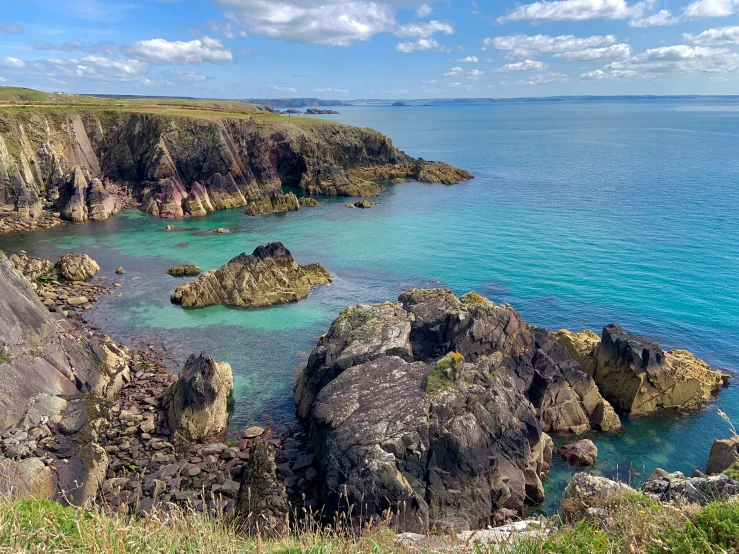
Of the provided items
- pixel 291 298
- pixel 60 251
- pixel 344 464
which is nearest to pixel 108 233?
pixel 60 251

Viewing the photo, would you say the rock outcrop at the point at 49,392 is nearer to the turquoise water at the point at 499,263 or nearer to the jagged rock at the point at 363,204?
the turquoise water at the point at 499,263

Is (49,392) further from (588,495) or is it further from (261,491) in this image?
(588,495)

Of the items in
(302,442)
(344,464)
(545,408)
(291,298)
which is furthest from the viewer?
(291,298)

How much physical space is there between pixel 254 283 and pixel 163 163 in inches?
2020

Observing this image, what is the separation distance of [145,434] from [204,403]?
11.7ft

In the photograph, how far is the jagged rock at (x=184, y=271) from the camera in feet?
184

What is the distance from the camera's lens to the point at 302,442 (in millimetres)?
28750

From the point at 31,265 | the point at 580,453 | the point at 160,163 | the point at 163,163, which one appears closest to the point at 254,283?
the point at 31,265

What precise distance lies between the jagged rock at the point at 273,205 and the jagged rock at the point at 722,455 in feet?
245

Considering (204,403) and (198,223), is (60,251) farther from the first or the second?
(204,403)

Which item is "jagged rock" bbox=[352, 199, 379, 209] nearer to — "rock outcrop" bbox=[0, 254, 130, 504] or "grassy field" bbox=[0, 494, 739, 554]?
"rock outcrop" bbox=[0, 254, 130, 504]

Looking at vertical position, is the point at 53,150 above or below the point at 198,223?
above

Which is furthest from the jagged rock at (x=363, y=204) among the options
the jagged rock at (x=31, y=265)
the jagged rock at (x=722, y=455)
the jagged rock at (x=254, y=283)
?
the jagged rock at (x=722, y=455)

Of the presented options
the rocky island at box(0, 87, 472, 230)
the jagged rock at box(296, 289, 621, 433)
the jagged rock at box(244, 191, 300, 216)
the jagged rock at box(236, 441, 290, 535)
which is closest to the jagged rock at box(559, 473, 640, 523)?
the jagged rock at box(236, 441, 290, 535)
